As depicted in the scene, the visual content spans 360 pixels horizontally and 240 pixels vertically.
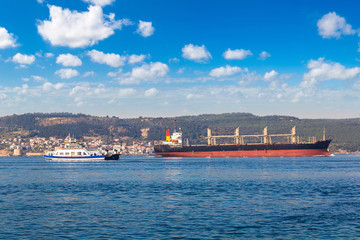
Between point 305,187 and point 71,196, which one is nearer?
point 71,196

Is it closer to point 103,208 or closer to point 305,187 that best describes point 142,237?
point 103,208

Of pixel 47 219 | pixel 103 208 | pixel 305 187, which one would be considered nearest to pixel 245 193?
pixel 305 187

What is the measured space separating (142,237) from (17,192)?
1344 inches

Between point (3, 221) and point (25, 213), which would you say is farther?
point (25, 213)

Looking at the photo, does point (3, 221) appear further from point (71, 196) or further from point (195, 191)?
point (195, 191)

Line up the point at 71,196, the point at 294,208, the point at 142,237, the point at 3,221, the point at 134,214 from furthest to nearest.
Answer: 1. the point at 71,196
2. the point at 294,208
3. the point at 134,214
4. the point at 3,221
5. the point at 142,237

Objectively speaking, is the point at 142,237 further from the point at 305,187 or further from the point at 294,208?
the point at 305,187

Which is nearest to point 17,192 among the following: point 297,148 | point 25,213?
point 25,213

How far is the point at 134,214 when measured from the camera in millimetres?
37406

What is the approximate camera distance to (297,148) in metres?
190

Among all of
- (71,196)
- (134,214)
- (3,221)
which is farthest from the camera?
(71,196)

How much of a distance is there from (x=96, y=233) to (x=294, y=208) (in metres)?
19.7

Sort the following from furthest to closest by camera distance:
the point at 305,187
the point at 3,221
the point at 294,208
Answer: the point at 305,187
the point at 294,208
the point at 3,221

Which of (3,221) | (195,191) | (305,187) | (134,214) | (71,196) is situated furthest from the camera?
(305,187)
